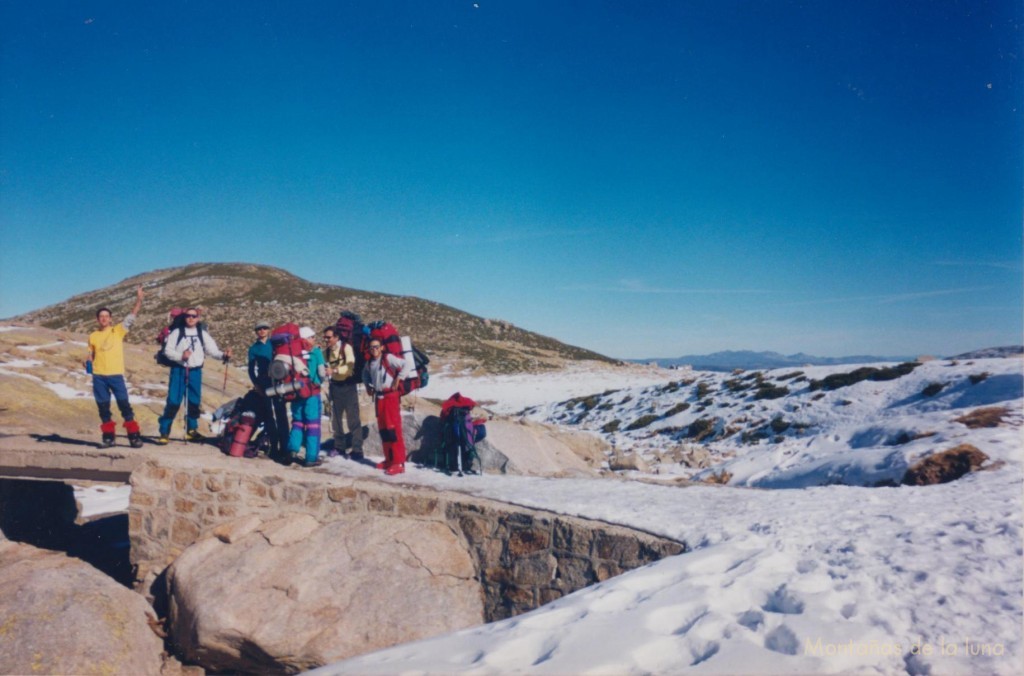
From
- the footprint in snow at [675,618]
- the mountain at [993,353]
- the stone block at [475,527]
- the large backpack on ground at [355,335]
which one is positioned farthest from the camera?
the mountain at [993,353]

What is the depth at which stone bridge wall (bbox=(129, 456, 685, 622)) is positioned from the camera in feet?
18.9

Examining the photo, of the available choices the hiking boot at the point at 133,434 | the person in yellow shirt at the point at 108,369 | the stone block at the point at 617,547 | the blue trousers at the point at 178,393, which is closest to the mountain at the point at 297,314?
the blue trousers at the point at 178,393

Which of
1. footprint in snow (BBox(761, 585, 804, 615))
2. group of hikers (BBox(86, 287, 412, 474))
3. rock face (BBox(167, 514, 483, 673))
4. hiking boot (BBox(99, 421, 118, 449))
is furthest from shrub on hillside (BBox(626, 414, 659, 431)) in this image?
footprint in snow (BBox(761, 585, 804, 615))

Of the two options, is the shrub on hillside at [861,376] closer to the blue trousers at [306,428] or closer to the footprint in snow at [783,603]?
the footprint in snow at [783,603]

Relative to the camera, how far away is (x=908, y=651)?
113 inches

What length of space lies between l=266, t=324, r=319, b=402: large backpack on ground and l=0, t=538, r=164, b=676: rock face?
9.35ft

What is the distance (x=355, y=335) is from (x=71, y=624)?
4.47m

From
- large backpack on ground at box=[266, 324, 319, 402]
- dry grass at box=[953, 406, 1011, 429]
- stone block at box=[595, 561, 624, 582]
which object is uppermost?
large backpack on ground at box=[266, 324, 319, 402]

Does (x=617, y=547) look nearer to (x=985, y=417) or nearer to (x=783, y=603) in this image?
(x=783, y=603)

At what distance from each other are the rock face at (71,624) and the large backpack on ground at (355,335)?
3841 millimetres

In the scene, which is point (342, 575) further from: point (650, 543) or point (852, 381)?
point (852, 381)

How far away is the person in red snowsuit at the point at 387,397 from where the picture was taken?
755 cm

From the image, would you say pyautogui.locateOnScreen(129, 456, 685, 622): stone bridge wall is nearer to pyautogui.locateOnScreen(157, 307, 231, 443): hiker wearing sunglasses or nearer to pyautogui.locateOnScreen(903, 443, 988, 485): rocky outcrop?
pyautogui.locateOnScreen(157, 307, 231, 443): hiker wearing sunglasses

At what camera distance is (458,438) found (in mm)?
8031
